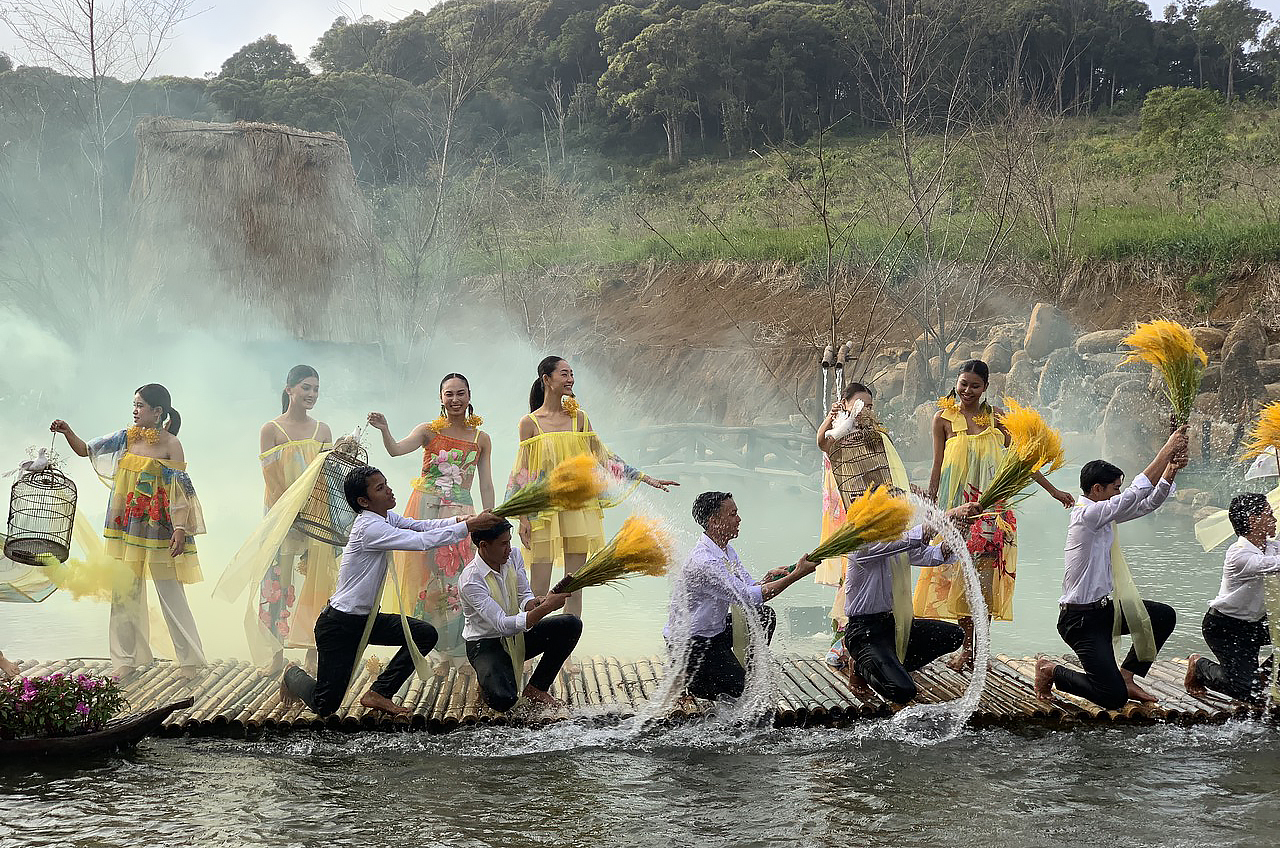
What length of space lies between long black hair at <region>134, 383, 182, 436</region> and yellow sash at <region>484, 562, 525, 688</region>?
2047mm

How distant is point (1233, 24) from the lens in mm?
31984

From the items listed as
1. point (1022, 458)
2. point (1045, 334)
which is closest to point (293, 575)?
point (1022, 458)

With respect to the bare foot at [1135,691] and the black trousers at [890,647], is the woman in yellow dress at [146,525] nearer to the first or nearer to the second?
the black trousers at [890,647]

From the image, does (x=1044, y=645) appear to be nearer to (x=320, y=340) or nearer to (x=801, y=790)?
(x=801, y=790)

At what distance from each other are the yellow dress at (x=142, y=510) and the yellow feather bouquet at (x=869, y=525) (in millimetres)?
3339

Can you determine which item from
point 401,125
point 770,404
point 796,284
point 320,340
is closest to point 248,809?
point 320,340

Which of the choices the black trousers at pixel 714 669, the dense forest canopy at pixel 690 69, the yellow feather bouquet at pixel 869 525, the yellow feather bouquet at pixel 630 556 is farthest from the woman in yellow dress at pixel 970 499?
the dense forest canopy at pixel 690 69

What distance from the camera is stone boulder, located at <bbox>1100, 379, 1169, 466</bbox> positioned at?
1305 centimetres

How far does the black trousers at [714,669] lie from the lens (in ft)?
17.5

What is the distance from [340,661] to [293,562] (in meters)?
1.25

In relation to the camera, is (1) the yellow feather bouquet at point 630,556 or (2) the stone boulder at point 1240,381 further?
(2) the stone boulder at point 1240,381

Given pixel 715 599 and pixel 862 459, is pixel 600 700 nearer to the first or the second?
pixel 715 599

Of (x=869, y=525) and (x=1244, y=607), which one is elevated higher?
(x=869, y=525)

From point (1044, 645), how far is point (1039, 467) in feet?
7.74
